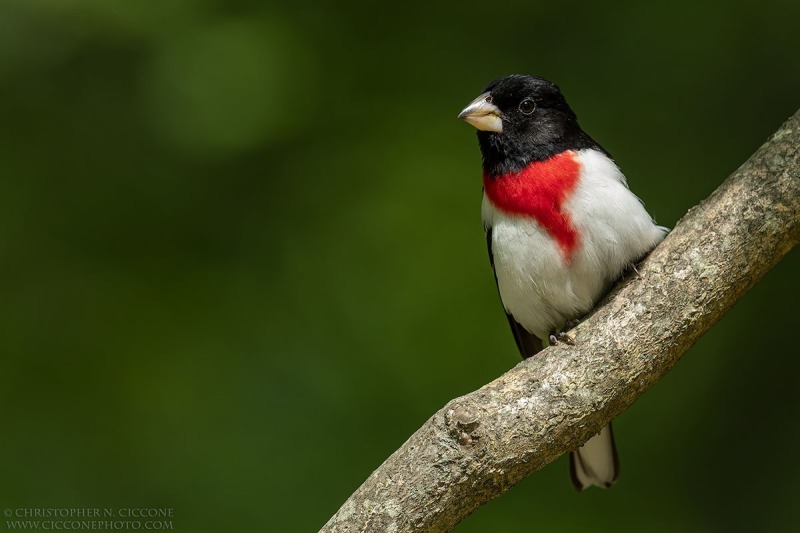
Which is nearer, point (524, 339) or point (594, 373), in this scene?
point (594, 373)

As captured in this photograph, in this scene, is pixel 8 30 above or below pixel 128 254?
above

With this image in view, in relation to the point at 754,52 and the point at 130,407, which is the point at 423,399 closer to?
the point at 130,407

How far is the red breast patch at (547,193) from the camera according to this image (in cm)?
413

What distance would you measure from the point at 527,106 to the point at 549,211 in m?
0.62

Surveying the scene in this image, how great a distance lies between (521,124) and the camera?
4422 mm

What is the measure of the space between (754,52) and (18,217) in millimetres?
4922

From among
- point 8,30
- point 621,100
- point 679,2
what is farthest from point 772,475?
point 8,30

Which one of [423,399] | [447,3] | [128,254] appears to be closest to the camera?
[423,399]

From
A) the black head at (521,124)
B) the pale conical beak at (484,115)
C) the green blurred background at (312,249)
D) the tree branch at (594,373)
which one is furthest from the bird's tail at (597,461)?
the pale conical beak at (484,115)

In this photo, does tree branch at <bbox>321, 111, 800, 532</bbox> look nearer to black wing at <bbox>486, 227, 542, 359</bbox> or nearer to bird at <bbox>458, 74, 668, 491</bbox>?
bird at <bbox>458, 74, 668, 491</bbox>

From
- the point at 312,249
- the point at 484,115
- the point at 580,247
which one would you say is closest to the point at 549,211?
the point at 580,247

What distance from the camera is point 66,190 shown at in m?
6.35

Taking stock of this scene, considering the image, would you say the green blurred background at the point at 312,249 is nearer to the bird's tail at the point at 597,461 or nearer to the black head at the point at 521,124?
the bird's tail at the point at 597,461

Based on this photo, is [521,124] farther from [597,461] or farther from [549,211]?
[597,461]
